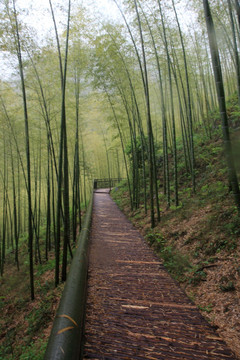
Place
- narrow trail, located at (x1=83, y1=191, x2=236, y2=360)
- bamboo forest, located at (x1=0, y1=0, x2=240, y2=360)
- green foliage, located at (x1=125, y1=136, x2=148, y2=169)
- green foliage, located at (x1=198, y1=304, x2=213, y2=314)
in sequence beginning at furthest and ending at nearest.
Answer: green foliage, located at (x1=125, y1=136, x2=148, y2=169)
bamboo forest, located at (x1=0, y1=0, x2=240, y2=360)
green foliage, located at (x1=198, y1=304, x2=213, y2=314)
narrow trail, located at (x1=83, y1=191, x2=236, y2=360)

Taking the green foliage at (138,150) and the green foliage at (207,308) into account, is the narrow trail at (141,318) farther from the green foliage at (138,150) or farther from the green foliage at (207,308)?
the green foliage at (138,150)

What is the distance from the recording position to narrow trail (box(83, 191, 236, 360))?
4.67 feet

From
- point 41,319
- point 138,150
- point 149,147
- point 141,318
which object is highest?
point 138,150

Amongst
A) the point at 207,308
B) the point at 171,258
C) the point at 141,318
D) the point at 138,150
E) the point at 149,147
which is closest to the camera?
the point at 141,318

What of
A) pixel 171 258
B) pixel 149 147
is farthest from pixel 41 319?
pixel 149 147

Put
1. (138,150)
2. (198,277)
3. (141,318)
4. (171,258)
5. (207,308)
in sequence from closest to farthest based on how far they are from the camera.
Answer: (141,318)
(207,308)
(198,277)
(171,258)
(138,150)

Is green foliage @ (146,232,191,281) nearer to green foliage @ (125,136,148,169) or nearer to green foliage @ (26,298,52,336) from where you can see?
green foliage @ (26,298,52,336)

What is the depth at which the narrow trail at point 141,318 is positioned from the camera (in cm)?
142

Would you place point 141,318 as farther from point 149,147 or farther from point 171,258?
point 149,147

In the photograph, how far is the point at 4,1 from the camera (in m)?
3.43

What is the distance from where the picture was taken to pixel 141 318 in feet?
5.82

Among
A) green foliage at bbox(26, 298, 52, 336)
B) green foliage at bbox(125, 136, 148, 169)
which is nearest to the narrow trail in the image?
green foliage at bbox(26, 298, 52, 336)

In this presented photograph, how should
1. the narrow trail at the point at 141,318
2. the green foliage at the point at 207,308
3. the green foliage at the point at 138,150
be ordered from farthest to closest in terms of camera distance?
the green foliage at the point at 138,150 → the green foliage at the point at 207,308 → the narrow trail at the point at 141,318

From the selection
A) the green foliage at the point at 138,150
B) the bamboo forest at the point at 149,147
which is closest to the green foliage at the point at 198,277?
the bamboo forest at the point at 149,147
